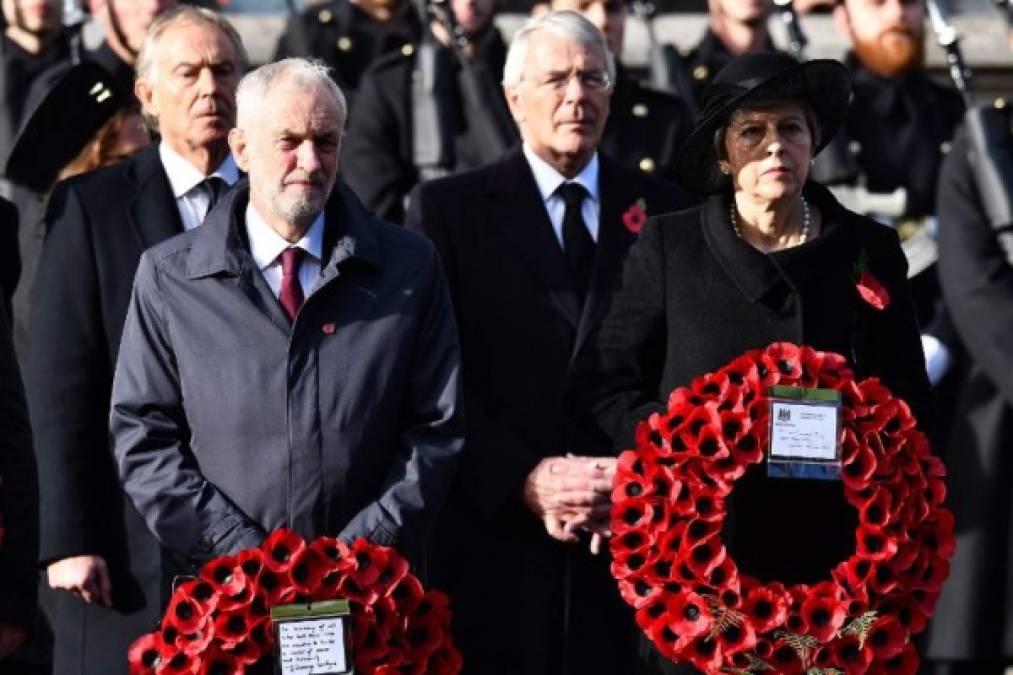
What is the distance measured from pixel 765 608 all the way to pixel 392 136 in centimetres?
394

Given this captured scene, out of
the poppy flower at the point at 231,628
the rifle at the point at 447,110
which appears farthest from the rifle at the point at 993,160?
the poppy flower at the point at 231,628

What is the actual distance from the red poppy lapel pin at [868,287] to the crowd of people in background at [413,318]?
5cm

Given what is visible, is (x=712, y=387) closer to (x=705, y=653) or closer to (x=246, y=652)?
(x=705, y=653)

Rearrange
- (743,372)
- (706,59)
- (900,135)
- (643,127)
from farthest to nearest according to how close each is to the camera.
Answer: (706,59) → (900,135) → (643,127) → (743,372)

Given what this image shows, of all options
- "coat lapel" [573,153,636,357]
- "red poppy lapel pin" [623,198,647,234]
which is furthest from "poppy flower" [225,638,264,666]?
"red poppy lapel pin" [623,198,647,234]

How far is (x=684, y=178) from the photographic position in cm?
779

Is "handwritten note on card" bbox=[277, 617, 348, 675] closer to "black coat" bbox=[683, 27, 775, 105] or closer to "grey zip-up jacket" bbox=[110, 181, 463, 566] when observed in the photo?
"grey zip-up jacket" bbox=[110, 181, 463, 566]

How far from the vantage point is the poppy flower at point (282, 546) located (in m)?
7.00

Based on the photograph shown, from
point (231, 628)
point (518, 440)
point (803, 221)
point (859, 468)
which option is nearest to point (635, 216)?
point (518, 440)

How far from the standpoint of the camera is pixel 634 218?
8.63 m

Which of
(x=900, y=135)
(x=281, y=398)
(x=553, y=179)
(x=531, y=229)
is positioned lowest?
(x=281, y=398)

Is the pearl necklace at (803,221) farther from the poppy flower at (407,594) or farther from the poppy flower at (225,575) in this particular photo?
the poppy flower at (225,575)

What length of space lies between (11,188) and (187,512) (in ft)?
11.5

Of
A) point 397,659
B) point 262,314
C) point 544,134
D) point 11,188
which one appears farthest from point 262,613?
point 11,188
